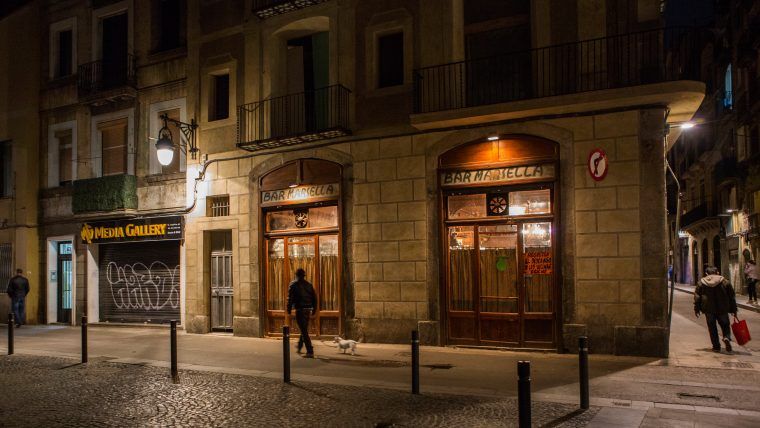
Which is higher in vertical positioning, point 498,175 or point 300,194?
point 498,175

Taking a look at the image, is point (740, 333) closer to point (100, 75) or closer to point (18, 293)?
point (100, 75)

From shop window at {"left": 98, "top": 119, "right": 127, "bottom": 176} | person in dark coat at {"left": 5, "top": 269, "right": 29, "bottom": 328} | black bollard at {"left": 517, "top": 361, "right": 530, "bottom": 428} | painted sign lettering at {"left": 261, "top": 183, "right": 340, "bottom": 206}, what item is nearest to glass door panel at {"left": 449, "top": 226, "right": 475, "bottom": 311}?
painted sign lettering at {"left": 261, "top": 183, "right": 340, "bottom": 206}

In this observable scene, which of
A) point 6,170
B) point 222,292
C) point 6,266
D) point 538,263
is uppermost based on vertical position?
point 6,170

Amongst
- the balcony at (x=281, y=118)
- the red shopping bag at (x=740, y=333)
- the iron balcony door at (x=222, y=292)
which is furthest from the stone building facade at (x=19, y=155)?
the red shopping bag at (x=740, y=333)

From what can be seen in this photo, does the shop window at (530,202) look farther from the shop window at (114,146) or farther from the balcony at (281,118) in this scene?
the shop window at (114,146)

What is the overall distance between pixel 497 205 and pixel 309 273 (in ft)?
16.1

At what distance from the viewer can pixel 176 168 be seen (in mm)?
17250

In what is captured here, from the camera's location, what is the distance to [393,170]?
44.2ft

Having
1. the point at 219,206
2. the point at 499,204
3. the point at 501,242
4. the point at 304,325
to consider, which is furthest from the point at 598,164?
the point at 219,206

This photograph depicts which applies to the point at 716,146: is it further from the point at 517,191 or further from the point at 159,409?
the point at 159,409

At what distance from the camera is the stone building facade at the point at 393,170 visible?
11328 millimetres

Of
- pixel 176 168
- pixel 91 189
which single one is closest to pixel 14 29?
pixel 91 189

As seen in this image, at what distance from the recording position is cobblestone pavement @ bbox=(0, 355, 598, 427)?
7.02 m

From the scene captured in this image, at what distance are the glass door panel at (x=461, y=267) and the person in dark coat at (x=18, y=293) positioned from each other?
1363cm
